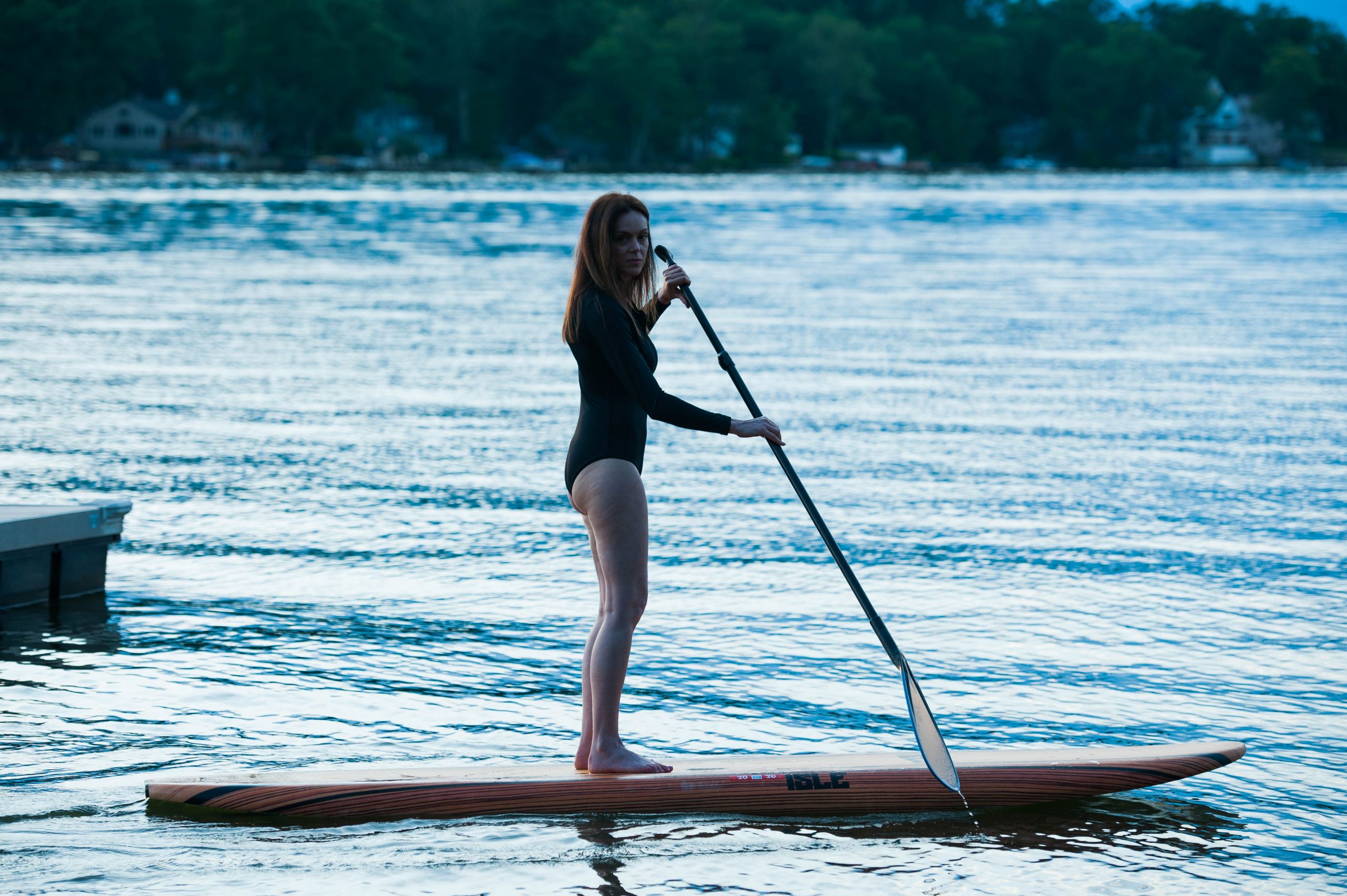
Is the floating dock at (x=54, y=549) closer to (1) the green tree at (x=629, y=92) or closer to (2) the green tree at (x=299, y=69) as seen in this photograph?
(2) the green tree at (x=299, y=69)

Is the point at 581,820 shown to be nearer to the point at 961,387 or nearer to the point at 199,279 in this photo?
the point at 961,387

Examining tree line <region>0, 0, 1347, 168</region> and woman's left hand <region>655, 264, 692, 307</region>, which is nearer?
woman's left hand <region>655, 264, 692, 307</region>

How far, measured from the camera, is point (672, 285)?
6012 millimetres

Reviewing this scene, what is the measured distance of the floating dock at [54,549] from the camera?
8.81 metres

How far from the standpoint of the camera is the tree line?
444 ft

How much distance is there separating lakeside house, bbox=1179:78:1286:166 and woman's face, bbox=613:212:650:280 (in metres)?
183

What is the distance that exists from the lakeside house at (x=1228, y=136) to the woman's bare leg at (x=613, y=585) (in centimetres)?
18298

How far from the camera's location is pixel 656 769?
243 inches

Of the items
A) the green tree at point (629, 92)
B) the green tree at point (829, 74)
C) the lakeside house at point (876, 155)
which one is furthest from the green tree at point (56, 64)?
the lakeside house at point (876, 155)

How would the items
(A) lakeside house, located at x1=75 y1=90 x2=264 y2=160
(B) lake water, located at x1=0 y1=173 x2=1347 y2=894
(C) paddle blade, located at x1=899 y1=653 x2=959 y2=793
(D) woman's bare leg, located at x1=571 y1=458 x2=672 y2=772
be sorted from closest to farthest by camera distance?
1. (D) woman's bare leg, located at x1=571 y1=458 x2=672 y2=772
2. (B) lake water, located at x1=0 y1=173 x2=1347 y2=894
3. (C) paddle blade, located at x1=899 y1=653 x2=959 y2=793
4. (A) lakeside house, located at x1=75 y1=90 x2=264 y2=160

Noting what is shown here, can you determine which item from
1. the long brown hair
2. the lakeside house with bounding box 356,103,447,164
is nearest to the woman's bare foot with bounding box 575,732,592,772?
the long brown hair

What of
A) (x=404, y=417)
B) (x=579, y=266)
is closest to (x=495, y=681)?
(x=579, y=266)

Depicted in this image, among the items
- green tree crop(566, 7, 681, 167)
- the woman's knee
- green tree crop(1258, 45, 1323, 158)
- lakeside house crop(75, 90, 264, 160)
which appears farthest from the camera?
green tree crop(1258, 45, 1323, 158)

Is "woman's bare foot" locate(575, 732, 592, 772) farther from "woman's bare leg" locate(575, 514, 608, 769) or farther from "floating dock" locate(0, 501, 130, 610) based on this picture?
"floating dock" locate(0, 501, 130, 610)
